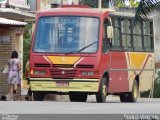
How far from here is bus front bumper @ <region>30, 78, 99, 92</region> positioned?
24.7 metres

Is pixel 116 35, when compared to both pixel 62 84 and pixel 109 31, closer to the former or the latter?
pixel 109 31

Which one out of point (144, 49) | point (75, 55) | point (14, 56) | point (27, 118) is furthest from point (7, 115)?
point (144, 49)

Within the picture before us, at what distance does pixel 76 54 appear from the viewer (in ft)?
81.9

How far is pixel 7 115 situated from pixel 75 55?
49.8ft

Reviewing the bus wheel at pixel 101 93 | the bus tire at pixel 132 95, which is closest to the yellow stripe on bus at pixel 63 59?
the bus wheel at pixel 101 93

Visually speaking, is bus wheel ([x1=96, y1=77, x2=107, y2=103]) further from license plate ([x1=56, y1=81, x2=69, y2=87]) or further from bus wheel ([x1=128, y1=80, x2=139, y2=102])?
bus wheel ([x1=128, y1=80, x2=139, y2=102])

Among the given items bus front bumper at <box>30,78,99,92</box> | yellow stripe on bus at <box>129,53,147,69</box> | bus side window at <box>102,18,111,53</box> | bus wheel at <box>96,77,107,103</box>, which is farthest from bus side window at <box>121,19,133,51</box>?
bus front bumper at <box>30,78,99,92</box>

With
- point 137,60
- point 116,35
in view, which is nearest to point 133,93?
point 137,60

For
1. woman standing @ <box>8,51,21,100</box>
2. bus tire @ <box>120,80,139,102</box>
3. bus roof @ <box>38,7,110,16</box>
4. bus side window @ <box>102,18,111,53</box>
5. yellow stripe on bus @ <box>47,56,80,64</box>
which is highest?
bus roof @ <box>38,7,110,16</box>

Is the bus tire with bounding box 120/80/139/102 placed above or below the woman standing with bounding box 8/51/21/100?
below

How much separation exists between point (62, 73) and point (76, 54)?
0.78m

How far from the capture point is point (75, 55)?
983 inches

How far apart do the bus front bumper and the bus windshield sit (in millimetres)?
1011

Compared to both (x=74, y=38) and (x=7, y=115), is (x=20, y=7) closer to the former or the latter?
(x=74, y=38)
